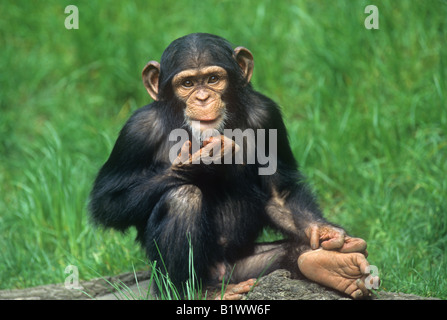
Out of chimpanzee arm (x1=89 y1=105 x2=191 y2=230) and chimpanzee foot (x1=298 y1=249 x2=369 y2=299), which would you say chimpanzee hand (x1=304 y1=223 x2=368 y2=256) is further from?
chimpanzee arm (x1=89 y1=105 x2=191 y2=230)

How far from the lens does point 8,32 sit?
369 inches

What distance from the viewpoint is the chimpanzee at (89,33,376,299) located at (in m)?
4.57

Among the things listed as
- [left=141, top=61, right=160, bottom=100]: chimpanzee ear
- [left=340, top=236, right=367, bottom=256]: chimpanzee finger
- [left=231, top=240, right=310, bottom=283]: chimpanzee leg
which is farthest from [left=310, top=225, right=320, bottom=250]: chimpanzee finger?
[left=141, top=61, right=160, bottom=100]: chimpanzee ear

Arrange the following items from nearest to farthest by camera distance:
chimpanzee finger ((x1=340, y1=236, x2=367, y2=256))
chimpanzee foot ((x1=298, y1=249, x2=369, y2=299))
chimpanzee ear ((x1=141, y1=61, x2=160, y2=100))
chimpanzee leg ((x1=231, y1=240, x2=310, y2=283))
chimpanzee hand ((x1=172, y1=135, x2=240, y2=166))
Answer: chimpanzee foot ((x1=298, y1=249, x2=369, y2=299))
chimpanzee finger ((x1=340, y1=236, x2=367, y2=256))
chimpanzee hand ((x1=172, y1=135, x2=240, y2=166))
chimpanzee leg ((x1=231, y1=240, x2=310, y2=283))
chimpanzee ear ((x1=141, y1=61, x2=160, y2=100))

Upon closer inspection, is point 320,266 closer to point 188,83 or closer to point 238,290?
point 238,290

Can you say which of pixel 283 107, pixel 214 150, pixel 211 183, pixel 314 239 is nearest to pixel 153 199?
pixel 211 183

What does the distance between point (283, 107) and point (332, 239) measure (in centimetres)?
377

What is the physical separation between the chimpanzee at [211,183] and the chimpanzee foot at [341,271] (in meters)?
0.01

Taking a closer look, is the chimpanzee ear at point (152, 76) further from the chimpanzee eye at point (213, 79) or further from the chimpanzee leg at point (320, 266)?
the chimpanzee leg at point (320, 266)

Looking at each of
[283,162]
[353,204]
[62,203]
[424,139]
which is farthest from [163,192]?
[424,139]

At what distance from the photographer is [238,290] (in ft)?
15.0

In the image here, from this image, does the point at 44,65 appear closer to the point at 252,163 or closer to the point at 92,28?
the point at 92,28

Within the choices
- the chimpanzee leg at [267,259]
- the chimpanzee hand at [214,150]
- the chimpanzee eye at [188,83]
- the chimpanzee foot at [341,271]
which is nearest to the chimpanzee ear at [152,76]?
the chimpanzee eye at [188,83]
